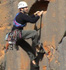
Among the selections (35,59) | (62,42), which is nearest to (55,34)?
(62,42)

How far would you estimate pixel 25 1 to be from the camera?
6.99 meters

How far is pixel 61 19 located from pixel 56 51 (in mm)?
596

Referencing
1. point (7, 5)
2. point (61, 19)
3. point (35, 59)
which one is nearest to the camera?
point (61, 19)

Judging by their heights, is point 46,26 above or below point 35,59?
above

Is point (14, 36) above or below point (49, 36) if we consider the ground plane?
above

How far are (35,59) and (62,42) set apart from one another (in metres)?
0.71

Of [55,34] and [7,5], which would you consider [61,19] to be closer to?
[55,34]

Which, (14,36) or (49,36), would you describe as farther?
(49,36)

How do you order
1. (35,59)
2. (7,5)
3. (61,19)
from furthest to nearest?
(7,5)
(35,59)
(61,19)

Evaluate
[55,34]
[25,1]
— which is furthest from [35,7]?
[55,34]

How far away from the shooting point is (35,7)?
690cm

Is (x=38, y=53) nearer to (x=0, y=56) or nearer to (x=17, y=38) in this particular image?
(x=17, y=38)

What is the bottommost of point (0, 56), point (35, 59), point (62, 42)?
point (0, 56)

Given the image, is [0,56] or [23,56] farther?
[0,56]
